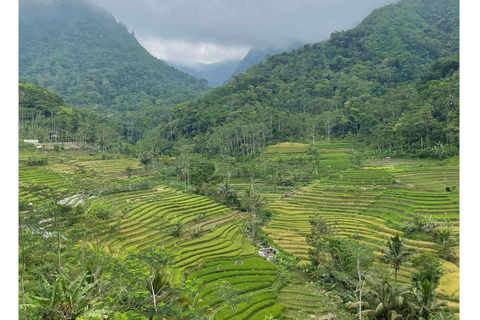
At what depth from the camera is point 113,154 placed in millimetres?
48062

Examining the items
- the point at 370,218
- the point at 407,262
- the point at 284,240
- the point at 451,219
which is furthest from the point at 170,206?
the point at 451,219

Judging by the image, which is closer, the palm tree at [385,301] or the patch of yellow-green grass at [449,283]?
the palm tree at [385,301]

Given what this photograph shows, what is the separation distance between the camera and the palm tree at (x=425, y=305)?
1120cm

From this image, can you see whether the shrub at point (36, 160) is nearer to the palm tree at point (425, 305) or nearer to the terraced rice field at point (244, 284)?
the terraced rice field at point (244, 284)

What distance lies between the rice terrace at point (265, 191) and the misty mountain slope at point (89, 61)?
4.84 feet

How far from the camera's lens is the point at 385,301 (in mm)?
11961

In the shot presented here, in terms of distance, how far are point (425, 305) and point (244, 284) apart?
9.09 meters

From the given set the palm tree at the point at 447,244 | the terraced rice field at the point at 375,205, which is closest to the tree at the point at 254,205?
the terraced rice field at the point at 375,205

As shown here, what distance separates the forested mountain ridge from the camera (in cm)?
4893

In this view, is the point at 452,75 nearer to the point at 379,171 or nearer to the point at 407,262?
the point at 379,171

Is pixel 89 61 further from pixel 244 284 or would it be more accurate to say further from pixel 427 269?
pixel 427 269

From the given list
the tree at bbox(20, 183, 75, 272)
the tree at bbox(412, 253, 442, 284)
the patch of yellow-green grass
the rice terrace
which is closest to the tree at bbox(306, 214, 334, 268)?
the rice terrace

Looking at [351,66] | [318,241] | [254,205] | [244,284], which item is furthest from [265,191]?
[351,66]

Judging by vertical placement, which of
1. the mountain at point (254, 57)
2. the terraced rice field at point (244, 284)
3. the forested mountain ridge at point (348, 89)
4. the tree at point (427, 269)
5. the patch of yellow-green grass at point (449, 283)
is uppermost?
the mountain at point (254, 57)
